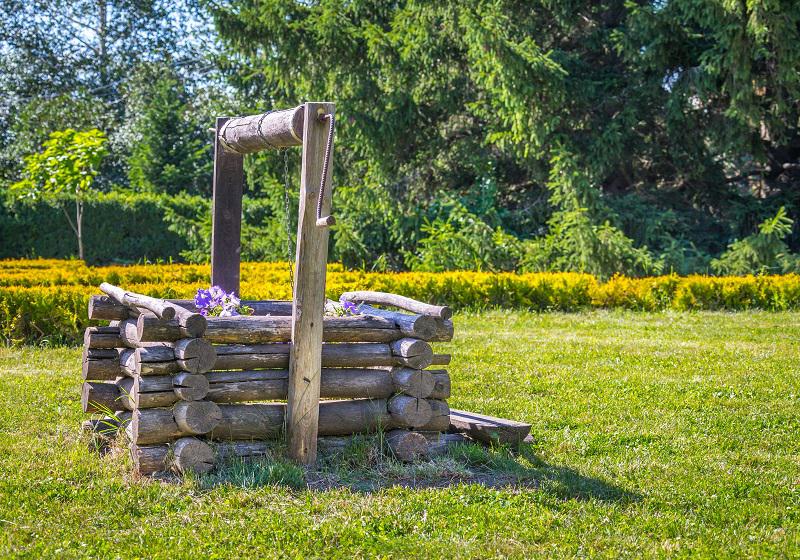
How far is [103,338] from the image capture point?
18.2 feet

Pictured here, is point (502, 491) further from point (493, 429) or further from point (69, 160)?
point (69, 160)

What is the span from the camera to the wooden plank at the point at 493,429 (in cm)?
554

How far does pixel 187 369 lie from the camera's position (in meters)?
4.71

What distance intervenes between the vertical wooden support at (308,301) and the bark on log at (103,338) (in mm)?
1297

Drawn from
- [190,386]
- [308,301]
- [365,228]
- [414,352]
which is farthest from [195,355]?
[365,228]

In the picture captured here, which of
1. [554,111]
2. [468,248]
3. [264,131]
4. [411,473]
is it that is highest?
[554,111]

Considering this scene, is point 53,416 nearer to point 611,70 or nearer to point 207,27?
point 611,70

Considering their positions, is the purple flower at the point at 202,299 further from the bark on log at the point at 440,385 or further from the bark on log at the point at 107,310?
the bark on log at the point at 440,385

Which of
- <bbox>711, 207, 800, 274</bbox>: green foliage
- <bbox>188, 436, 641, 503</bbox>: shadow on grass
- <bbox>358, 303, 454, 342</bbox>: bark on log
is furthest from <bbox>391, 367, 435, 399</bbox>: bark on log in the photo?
<bbox>711, 207, 800, 274</bbox>: green foliage

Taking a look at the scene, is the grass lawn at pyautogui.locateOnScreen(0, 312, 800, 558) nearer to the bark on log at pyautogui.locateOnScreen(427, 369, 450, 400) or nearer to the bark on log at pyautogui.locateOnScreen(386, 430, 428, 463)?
the bark on log at pyautogui.locateOnScreen(386, 430, 428, 463)

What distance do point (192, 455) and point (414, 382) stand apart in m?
1.33

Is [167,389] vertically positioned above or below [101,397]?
above

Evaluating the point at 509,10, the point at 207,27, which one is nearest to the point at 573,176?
the point at 509,10

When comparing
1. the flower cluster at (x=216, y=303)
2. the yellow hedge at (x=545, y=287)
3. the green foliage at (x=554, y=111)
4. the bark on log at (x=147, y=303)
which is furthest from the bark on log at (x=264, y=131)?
the green foliage at (x=554, y=111)
